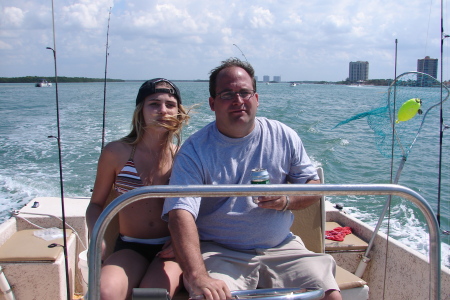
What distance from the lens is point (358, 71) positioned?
1215cm

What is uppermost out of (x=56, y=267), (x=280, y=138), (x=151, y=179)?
(x=280, y=138)

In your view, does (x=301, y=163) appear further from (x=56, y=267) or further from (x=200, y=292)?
(x=56, y=267)

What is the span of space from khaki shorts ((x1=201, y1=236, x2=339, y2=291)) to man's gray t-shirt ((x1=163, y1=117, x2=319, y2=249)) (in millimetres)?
72

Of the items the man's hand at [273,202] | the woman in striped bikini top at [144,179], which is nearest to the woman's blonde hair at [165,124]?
the woman in striped bikini top at [144,179]

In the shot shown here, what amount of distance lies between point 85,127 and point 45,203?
9.71 meters

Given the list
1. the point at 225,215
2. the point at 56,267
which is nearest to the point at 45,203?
the point at 56,267

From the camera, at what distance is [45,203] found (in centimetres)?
377

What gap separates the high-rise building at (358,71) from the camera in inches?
457

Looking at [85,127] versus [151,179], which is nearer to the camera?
[151,179]

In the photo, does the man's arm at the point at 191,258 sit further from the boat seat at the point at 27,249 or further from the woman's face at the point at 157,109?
the boat seat at the point at 27,249

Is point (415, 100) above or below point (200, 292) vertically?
above

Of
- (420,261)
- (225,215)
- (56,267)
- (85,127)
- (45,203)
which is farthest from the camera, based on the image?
(85,127)

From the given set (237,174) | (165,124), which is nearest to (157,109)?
(165,124)

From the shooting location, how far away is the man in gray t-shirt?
6.57ft
